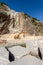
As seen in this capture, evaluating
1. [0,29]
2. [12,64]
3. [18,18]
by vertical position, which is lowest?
[12,64]

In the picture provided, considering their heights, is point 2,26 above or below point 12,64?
above

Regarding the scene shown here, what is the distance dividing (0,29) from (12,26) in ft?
4.71

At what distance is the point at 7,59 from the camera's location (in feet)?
19.6

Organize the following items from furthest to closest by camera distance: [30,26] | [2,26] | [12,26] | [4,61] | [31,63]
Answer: [30,26]
[12,26]
[2,26]
[4,61]
[31,63]

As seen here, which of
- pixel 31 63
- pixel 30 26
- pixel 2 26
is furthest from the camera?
pixel 30 26

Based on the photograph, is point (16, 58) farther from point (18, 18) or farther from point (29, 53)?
point (18, 18)

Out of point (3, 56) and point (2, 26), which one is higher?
point (2, 26)

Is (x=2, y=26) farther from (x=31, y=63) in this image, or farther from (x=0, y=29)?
(x=31, y=63)

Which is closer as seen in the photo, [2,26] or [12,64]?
[12,64]

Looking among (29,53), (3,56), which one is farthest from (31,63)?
(3,56)

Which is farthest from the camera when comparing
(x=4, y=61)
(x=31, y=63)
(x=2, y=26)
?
(x=2, y=26)

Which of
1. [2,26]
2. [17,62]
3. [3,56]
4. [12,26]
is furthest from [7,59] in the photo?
[12,26]

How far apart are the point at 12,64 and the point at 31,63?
0.61m

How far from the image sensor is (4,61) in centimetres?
567
